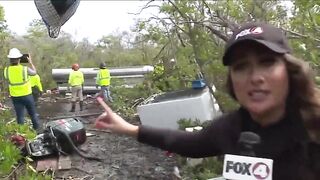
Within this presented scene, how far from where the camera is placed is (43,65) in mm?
21141

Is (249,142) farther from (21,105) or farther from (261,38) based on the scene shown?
(21,105)

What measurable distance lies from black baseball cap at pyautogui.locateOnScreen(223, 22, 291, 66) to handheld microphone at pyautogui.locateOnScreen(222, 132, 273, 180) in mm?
271

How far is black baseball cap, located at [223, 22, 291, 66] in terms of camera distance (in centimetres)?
138

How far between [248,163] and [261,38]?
0.39 meters

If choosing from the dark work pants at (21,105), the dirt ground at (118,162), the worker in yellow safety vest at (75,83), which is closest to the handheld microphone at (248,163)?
the dirt ground at (118,162)

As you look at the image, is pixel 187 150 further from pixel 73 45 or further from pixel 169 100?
pixel 73 45

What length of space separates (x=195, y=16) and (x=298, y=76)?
6.07 metres

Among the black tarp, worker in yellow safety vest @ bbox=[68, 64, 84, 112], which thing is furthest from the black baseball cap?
worker in yellow safety vest @ bbox=[68, 64, 84, 112]

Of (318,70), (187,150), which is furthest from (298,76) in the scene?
(318,70)

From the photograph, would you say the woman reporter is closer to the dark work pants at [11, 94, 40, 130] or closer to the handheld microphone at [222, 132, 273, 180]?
the handheld microphone at [222, 132, 273, 180]

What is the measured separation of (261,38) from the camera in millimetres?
1384

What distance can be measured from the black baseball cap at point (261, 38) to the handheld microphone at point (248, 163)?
27 cm

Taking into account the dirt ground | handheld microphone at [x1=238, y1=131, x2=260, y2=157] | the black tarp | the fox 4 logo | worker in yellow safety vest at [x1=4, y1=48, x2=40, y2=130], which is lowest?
the dirt ground

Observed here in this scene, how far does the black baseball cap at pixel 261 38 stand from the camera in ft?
4.53
